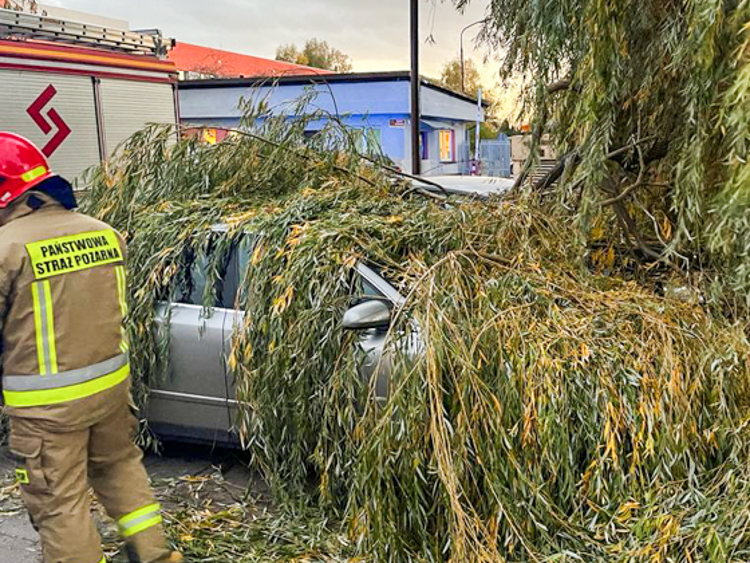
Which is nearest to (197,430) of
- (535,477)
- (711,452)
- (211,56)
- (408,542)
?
(408,542)

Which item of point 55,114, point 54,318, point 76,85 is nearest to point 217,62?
point 76,85

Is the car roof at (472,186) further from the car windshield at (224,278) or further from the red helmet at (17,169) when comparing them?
the red helmet at (17,169)

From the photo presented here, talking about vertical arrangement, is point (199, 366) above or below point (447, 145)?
below

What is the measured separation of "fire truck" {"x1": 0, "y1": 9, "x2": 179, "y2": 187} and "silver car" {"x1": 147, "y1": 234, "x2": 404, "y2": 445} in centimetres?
333

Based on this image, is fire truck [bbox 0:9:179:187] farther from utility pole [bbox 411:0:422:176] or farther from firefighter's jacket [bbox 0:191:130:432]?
utility pole [bbox 411:0:422:176]

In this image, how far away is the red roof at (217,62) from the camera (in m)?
31.6

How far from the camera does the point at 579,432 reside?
3232 millimetres

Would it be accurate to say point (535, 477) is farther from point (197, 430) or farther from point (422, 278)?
point (197, 430)

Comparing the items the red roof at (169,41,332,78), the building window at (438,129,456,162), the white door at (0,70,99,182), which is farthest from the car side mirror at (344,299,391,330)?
the building window at (438,129,456,162)

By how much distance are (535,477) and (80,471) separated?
201 centimetres

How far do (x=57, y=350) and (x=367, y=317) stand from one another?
1.45m

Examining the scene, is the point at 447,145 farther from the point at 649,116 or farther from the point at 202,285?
the point at 202,285

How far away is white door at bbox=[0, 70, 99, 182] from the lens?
25.0ft

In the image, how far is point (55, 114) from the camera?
810cm
